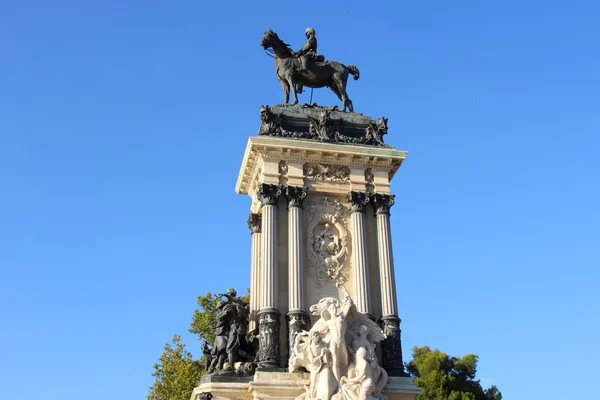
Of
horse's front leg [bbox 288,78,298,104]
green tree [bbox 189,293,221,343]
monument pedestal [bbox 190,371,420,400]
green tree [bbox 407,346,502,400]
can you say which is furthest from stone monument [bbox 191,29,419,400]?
green tree [bbox 407,346,502,400]

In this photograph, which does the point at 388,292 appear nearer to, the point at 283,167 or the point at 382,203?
the point at 382,203

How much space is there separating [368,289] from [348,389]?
353cm

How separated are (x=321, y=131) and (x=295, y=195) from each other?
233 cm

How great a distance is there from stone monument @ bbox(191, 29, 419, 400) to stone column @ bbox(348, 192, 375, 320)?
0.03 meters

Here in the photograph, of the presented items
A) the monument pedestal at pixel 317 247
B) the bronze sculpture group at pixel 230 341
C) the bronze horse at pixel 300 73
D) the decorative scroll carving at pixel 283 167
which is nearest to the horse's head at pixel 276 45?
the bronze horse at pixel 300 73

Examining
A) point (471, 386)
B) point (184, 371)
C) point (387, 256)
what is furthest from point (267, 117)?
point (471, 386)

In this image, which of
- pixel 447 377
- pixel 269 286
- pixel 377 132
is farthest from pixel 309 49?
pixel 447 377

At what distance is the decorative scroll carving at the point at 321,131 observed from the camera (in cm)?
2184

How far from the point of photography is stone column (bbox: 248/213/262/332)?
20734 millimetres

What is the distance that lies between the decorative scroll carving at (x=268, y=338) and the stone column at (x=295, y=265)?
1.24 ft

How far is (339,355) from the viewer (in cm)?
1805

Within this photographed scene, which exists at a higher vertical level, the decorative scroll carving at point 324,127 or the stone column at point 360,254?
the decorative scroll carving at point 324,127

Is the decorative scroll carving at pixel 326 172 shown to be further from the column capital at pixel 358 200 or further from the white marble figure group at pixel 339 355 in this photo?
the white marble figure group at pixel 339 355

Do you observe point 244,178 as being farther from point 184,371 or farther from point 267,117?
point 184,371
